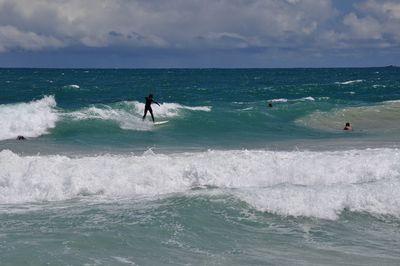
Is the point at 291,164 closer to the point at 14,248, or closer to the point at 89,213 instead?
the point at 89,213

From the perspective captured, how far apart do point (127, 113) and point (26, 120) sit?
19.1 feet

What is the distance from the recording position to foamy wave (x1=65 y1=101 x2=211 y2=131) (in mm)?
30928

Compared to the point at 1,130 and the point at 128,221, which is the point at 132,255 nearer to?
the point at 128,221

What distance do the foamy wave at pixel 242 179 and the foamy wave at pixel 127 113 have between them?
1298 centimetres

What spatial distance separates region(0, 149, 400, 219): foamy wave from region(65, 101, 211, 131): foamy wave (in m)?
13.0

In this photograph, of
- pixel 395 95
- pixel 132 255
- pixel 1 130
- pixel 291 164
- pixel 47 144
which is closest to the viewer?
pixel 132 255

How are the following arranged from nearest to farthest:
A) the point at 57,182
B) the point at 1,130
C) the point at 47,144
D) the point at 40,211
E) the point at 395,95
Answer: the point at 40,211 < the point at 57,182 < the point at 47,144 < the point at 1,130 < the point at 395,95

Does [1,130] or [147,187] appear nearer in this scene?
[147,187]

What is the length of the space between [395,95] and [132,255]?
49.7 m

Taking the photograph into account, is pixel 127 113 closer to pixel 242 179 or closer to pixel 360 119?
Result: pixel 360 119

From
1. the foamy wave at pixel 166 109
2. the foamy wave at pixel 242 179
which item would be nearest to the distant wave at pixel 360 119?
the foamy wave at pixel 166 109

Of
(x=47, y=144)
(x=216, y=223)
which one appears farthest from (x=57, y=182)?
(x=47, y=144)

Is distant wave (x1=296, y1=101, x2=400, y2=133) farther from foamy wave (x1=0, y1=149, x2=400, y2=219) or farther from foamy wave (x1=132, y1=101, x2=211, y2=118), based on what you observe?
foamy wave (x1=0, y1=149, x2=400, y2=219)

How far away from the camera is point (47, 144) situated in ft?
81.0
